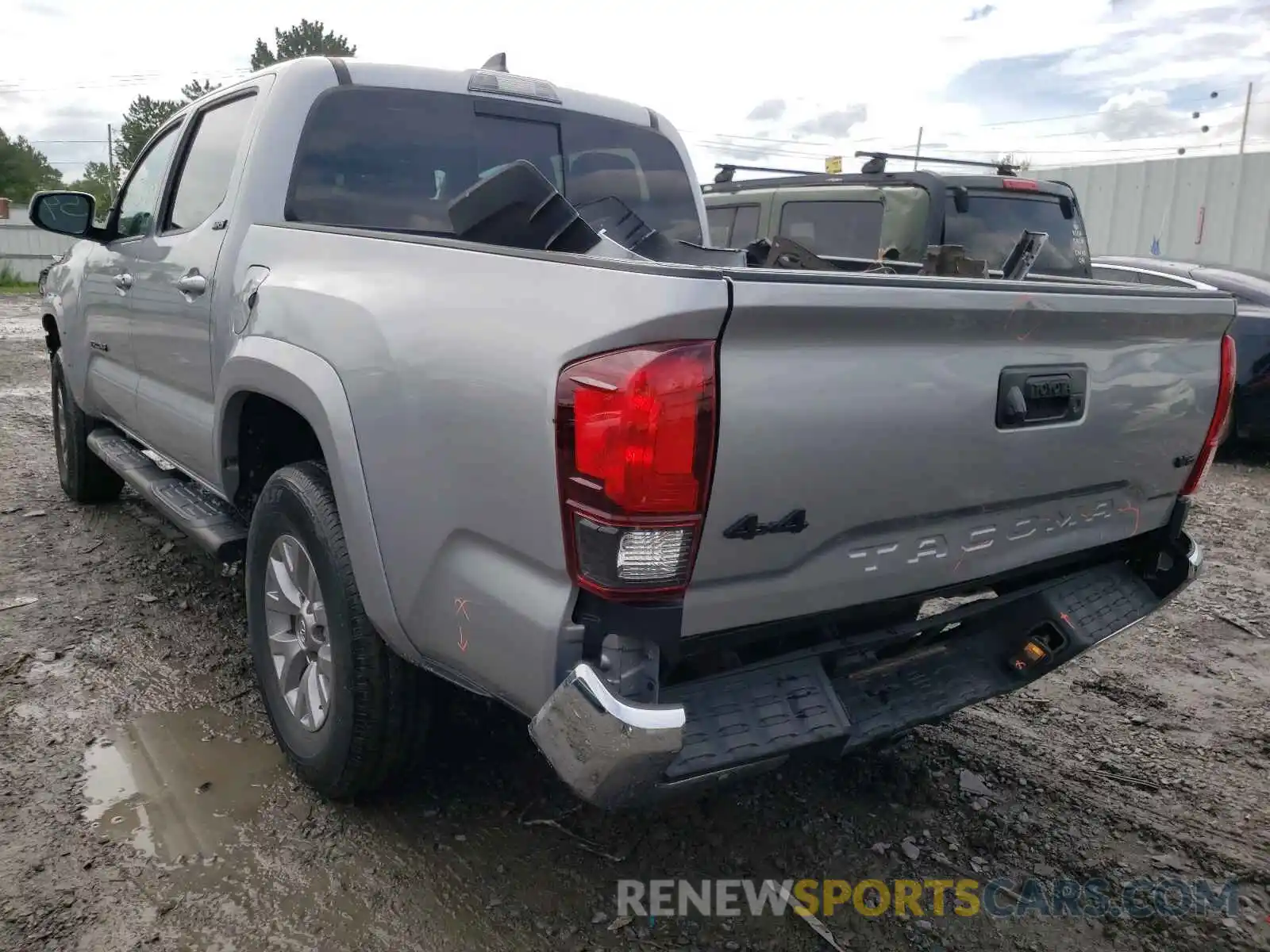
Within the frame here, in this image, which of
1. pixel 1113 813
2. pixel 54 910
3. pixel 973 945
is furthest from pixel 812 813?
pixel 54 910

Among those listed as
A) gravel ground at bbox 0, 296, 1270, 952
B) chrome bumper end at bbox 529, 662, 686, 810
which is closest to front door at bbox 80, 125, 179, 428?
gravel ground at bbox 0, 296, 1270, 952

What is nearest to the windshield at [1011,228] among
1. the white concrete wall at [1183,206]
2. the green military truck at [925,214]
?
the green military truck at [925,214]

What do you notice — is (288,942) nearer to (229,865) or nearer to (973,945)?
(229,865)

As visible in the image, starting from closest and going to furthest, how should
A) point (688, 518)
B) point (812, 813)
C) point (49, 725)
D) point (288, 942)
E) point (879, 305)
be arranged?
point (688, 518) < point (879, 305) < point (288, 942) < point (812, 813) < point (49, 725)

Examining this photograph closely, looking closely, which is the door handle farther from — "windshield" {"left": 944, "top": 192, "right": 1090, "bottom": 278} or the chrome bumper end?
"windshield" {"left": 944, "top": 192, "right": 1090, "bottom": 278}

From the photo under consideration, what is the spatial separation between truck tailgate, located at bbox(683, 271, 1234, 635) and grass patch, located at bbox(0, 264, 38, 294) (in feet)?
90.1

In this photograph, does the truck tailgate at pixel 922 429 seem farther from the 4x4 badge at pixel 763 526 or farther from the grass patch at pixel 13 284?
the grass patch at pixel 13 284

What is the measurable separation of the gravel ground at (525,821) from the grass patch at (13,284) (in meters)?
24.9

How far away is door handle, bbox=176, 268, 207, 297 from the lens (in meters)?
3.36

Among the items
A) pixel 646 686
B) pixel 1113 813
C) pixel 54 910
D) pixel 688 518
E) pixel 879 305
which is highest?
pixel 879 305

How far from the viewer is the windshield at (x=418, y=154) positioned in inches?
130

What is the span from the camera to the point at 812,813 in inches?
116

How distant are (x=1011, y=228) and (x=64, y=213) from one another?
5.76 metres

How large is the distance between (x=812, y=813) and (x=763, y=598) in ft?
3.87
